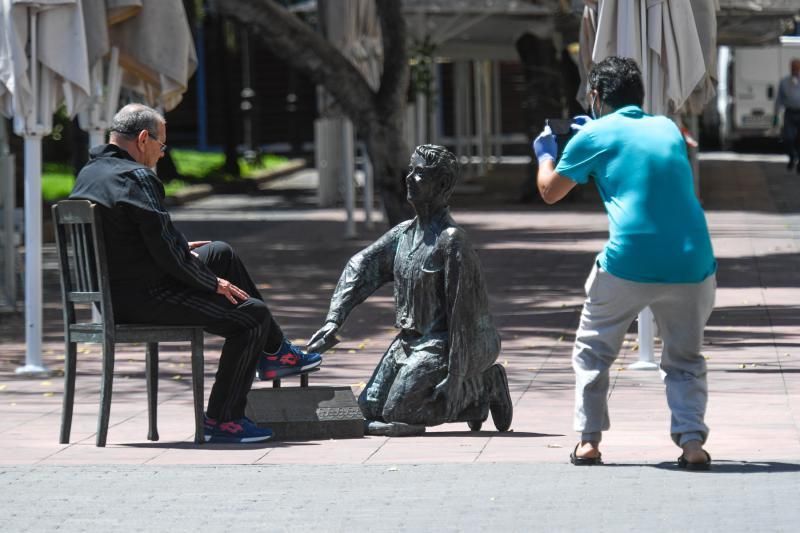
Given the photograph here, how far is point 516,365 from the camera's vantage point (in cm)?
1015

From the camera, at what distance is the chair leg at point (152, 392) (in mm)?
7660

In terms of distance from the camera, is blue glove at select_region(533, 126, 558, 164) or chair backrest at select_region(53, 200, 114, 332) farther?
chair backrest at select_region(53, 200, 114, 332)

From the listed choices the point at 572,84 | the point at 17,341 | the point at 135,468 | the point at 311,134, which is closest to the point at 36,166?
the point at 17,341

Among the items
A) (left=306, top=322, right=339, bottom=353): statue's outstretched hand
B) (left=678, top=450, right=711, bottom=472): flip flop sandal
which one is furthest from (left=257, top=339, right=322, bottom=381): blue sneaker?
(left=678, top=450, right=711, bottom=472): flip flop sandal

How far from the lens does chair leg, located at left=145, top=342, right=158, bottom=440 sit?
25.1 feet

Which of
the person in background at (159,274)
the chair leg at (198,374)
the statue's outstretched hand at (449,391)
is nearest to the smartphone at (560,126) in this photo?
the statue's outstretched hand at (449,391)

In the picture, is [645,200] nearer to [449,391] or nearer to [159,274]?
[449,391]

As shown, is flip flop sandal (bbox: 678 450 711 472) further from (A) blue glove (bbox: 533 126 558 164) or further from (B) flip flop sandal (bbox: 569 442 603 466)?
(A) blue glove (bbox: 533 126 558 164)

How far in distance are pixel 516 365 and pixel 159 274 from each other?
A: 10.8ft

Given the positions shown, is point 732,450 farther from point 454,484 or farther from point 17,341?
point 17,341

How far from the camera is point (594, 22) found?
10.2 metres

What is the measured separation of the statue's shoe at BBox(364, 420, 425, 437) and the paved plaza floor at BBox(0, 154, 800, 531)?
74 mm

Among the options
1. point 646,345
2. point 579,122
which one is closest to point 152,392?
point 579,122

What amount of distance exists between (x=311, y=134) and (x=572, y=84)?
14184 millimetres
